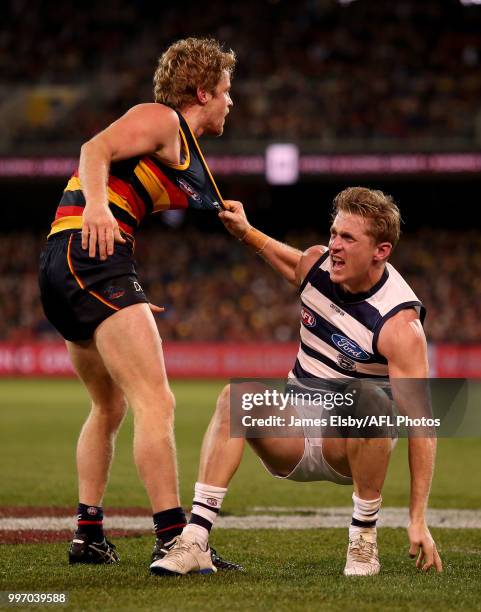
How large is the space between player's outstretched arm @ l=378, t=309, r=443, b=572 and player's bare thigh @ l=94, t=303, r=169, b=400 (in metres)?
0.95

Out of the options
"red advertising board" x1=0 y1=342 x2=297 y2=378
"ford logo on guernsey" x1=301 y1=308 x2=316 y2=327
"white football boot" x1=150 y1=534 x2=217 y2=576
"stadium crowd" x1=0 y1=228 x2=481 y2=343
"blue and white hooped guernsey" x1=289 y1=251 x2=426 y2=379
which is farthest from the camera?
"stadium crowd" x1=0 y1=228 x2=481 y2=343

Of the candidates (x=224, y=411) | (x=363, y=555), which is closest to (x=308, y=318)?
(x=224, y=411)

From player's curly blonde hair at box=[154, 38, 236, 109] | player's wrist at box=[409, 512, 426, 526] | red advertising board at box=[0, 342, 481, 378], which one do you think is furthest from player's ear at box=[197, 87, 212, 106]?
red advertising board at box=[0, 342, 481, 378]

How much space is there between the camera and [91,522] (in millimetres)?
4883

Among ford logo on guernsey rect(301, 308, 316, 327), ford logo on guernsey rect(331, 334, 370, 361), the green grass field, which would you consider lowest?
the green grass field

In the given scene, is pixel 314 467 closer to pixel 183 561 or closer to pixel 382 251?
pixel 183 561

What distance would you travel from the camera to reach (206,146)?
83.0ft

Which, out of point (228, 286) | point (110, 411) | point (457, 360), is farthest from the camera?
point (228, 286)

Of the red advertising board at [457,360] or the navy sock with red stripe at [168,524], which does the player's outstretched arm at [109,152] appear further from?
the red advertising board at [457,360]

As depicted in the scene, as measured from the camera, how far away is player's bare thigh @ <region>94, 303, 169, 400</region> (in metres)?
4.43

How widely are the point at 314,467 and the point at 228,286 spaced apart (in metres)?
22.1

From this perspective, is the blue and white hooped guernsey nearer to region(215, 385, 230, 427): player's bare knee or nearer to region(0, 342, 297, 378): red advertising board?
region(215, 385, 230, 427): player's bare knee

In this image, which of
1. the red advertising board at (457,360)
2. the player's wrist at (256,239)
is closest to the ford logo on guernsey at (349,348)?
the player's wrist at (256,239)

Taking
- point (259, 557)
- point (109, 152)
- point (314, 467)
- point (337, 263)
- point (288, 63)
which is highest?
point (288, 63)
